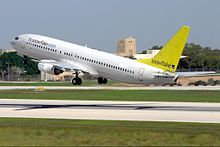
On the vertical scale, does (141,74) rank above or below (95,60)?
below

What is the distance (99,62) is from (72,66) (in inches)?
138

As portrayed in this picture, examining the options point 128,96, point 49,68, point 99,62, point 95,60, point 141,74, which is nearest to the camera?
point 128,96

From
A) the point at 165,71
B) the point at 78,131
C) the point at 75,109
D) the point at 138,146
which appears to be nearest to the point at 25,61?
the point at 165,71

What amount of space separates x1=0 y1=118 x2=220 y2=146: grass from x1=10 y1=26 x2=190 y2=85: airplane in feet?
119

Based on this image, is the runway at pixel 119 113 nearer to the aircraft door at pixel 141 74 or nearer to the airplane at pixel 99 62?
the airplane at pixel 99 62

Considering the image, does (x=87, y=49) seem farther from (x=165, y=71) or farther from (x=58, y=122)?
(x=58, y=122)

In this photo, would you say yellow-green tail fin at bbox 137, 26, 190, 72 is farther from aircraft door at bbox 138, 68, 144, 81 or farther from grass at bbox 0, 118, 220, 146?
grass at bbox 0, 118, 220, 146

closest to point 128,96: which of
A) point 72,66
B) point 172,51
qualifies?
point 172,51

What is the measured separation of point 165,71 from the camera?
73.5 metres

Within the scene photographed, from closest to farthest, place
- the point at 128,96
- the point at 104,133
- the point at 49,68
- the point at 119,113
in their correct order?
the point at 104,133 < the point at 119,113 < the point at 128,96 < the point at 49,68

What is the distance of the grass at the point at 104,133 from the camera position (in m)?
27.5

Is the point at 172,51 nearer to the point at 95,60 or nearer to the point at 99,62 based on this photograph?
the point at 99,62

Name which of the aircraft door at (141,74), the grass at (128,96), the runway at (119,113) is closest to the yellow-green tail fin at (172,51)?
the aircraft door at (141,74)

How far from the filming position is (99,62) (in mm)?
75000
